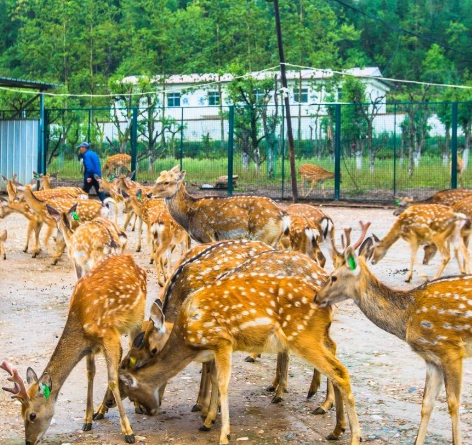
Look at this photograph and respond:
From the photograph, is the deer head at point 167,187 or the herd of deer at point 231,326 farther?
the deer head at point 167,187

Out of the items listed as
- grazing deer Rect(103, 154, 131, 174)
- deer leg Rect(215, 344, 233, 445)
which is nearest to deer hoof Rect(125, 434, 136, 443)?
deer leg Rect(215, 344, 233, 445)

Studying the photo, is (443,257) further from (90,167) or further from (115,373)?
(90,167)

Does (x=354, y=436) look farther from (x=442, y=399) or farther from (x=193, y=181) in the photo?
(x=193, y=181)

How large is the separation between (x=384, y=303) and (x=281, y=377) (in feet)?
3.88

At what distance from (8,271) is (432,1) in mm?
Result: 64326

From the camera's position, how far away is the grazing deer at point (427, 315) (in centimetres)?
612

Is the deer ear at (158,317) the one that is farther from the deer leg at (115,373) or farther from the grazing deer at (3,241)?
the grazing deer at (3,241)

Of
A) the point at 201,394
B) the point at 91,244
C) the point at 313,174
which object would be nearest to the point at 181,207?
the point at 91,244

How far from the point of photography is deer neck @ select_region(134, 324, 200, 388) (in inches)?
255

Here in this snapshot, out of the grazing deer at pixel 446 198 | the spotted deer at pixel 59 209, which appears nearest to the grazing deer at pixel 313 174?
the grazing deer at pixel 446 198

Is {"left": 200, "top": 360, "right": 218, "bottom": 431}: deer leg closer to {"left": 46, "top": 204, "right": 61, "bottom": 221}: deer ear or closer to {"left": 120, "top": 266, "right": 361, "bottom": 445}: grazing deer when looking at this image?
{"left": 120, "top": 266, "right": 361, "bottom": 445}: grazing deer

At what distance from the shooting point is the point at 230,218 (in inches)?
478

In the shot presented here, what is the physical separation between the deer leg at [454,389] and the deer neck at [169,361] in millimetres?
1688

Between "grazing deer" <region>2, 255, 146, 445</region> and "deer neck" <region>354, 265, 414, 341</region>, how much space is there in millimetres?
1695
